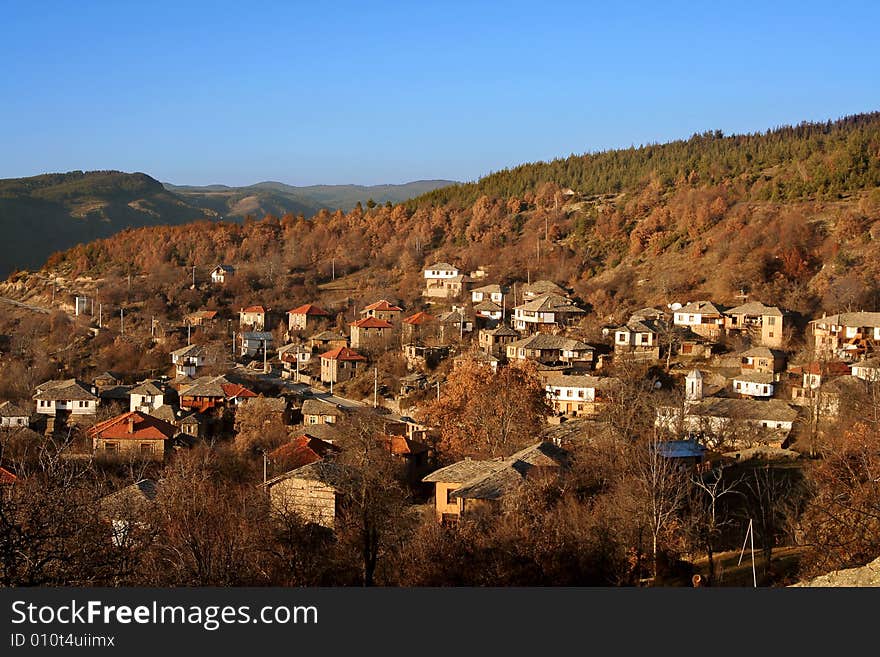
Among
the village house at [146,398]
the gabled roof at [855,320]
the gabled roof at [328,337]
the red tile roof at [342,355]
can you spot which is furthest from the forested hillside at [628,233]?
the village house at [146,398]

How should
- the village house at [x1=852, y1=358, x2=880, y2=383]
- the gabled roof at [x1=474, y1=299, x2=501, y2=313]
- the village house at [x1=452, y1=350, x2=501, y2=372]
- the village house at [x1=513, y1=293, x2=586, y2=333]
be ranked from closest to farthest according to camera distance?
the village house at [x1=852, y1=358, x2=880, y2=383], the village house at [x1=452, y1=350, x2=501, y2=372], the village house at [x1=513, y1=293, x2=586, y2=333], the gabled roof at [x1=474, y1=299, x2=501, y2=313]

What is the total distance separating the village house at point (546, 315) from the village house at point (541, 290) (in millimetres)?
2288

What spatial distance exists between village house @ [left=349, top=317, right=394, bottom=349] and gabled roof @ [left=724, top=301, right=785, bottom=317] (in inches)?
500

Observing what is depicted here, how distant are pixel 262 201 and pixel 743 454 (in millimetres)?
162067

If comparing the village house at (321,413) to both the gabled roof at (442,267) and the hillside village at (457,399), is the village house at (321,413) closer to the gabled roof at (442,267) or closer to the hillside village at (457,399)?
the hillside village at (457,399)

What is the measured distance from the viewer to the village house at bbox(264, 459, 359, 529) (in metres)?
15.7

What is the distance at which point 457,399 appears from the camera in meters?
24.2

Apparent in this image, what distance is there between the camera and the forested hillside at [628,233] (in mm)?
39688

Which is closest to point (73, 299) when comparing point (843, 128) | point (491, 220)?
point (491, 220)

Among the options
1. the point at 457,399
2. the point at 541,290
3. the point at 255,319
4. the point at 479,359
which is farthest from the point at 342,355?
the point at 541,290

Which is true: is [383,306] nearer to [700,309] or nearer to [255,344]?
[255,344]

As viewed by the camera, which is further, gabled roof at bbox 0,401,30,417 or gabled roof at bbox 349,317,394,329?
gabled roof at bbox 349,317,394,329

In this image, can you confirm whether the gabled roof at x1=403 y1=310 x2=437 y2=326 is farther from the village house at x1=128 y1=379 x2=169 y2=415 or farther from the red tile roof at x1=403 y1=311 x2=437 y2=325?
the village house at x1=128 y1=379 x2=169 y2=415

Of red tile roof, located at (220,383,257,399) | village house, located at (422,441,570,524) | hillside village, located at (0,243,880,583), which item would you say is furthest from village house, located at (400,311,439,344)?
village house, located at (422,441,570,524)
